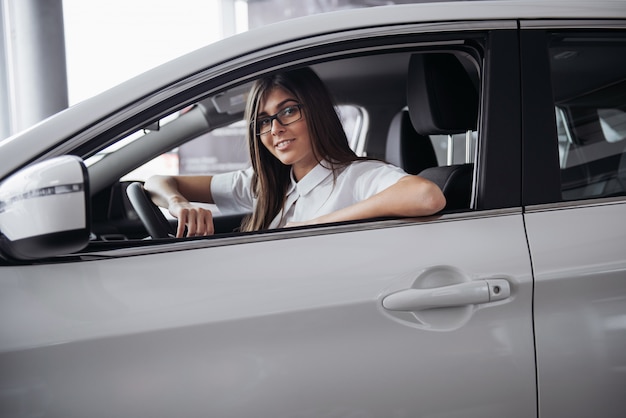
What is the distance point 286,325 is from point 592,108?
1321 millimetres

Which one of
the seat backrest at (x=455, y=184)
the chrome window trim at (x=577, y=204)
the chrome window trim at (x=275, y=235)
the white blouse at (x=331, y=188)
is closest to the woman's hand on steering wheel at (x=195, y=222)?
the chrome window trim at (x=275, y=235)

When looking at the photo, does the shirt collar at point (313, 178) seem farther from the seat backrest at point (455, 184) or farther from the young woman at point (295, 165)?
the seat backrest at point (455, 184)

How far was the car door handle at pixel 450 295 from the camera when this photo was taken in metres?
1.00

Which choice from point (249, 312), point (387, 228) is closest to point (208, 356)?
point (249, 312)

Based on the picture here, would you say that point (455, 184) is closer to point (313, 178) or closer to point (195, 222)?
point (313, 178)

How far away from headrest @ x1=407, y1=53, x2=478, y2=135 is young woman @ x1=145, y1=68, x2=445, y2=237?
0.17m

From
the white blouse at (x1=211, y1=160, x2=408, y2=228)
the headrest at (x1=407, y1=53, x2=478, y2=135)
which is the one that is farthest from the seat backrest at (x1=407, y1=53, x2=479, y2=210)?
the white blouse at (x1=211, y1=160, x2=408, y2=228)

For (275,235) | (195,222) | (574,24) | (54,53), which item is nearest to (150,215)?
(195,222)

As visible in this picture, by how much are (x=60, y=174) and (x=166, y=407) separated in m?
0.42

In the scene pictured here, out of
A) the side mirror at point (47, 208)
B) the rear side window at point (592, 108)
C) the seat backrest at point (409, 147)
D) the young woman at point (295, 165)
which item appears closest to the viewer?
the side mirror at point (47, 208)

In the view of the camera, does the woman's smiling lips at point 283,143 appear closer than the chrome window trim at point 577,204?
No

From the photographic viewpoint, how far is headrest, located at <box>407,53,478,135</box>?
1.38m

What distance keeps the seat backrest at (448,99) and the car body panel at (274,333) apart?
36cm

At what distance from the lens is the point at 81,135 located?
0.99 meters
